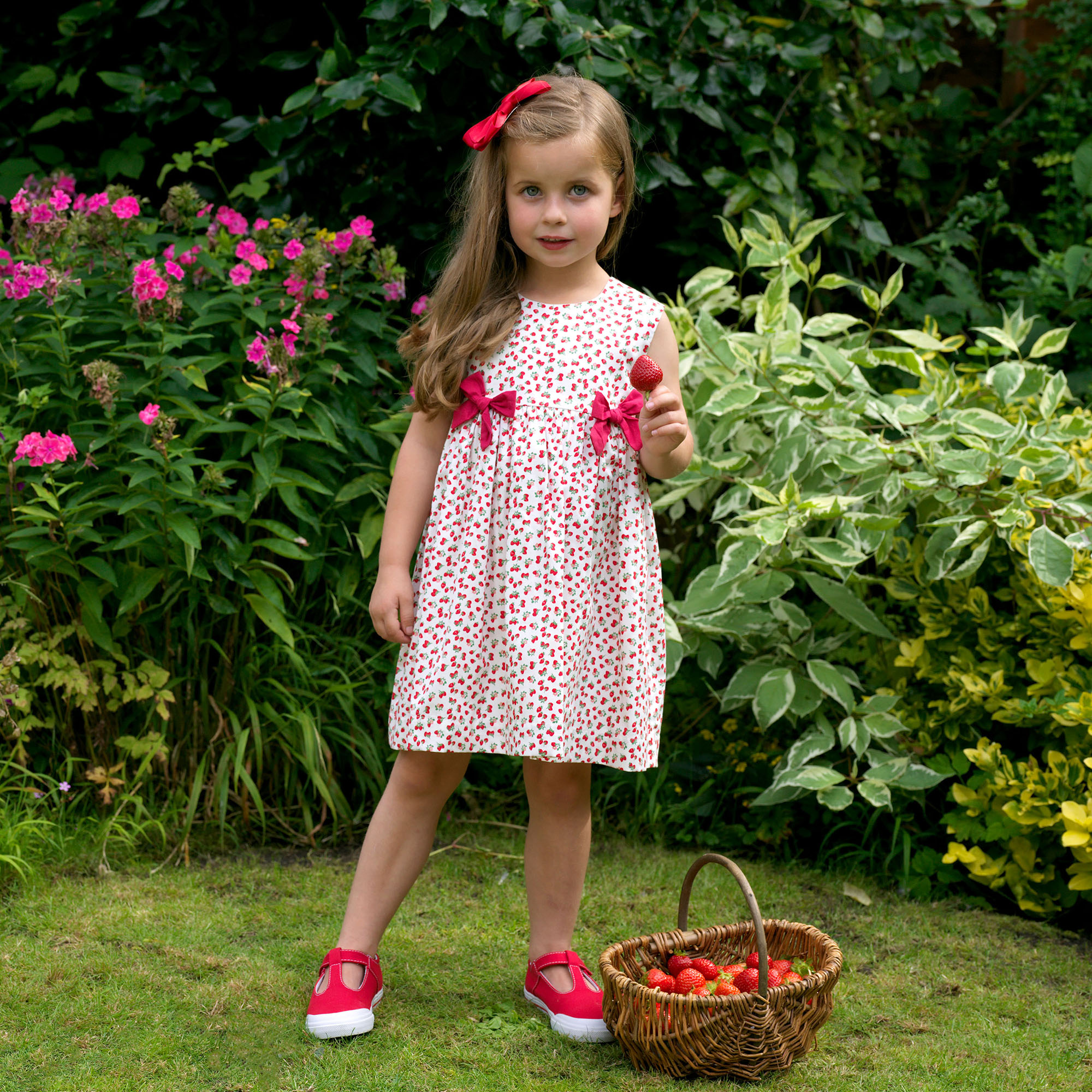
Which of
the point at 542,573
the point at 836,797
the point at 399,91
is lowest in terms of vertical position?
the point at 836,797

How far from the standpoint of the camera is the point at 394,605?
2.12 meters

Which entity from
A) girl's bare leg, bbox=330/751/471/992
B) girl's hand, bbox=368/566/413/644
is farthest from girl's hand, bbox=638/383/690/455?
girl's bare leg, bbox=330/751/471/992

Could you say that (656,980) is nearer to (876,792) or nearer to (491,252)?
(876,792)

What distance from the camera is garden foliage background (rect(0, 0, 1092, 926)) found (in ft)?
8.96

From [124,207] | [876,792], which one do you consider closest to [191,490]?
[124,207]

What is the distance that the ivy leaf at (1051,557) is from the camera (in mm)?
2537

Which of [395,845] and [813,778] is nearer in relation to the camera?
[395,845]

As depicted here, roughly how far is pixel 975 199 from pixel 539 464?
2.55 metres

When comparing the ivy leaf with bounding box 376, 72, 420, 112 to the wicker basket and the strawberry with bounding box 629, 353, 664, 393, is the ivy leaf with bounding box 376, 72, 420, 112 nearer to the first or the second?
the strawberry with bounding box 629, 353, 664, 393

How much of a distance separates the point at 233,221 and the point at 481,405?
53.9 inches

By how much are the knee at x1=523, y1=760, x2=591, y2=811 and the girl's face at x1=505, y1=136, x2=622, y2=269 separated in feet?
2.84

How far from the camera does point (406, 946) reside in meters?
2.48

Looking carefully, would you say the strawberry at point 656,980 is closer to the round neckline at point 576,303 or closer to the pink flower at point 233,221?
the round neckline at point 576,303

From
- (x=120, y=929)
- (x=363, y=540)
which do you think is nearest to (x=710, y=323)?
(x=363, y=540)
